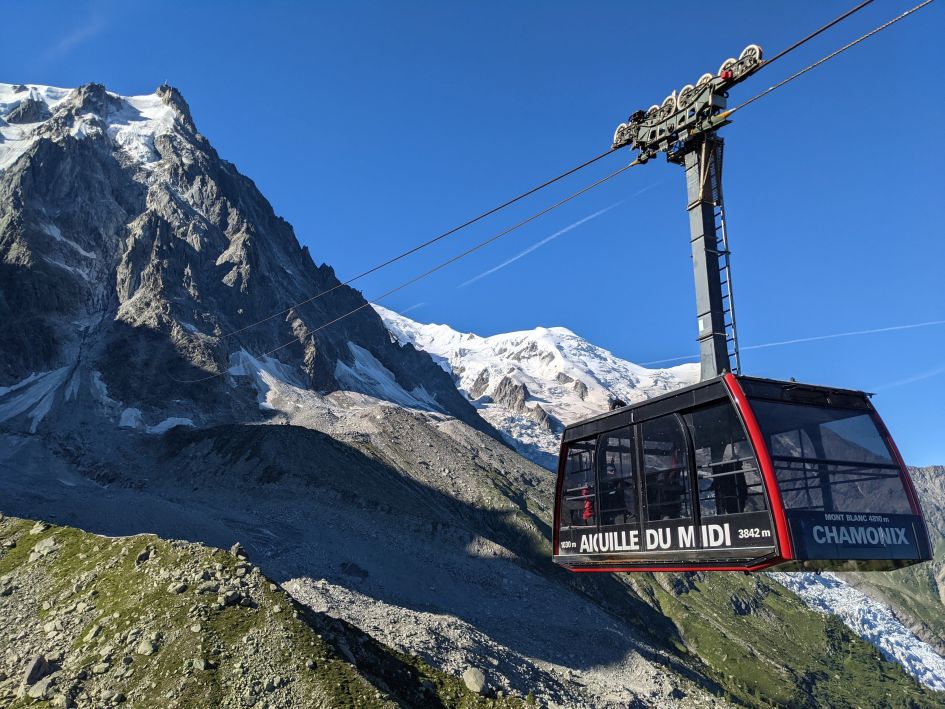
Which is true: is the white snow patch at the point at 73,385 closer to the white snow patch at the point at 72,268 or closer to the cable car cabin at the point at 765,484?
the white snow patch at the point at 72,268

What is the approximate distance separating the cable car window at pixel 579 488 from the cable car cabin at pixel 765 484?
4.96 feet

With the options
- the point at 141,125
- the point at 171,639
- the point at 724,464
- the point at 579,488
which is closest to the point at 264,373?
the point at 141,125

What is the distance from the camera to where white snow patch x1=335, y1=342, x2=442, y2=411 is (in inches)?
5758

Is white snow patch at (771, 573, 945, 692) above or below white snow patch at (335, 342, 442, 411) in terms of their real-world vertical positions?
below

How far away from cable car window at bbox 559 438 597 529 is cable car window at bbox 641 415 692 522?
208 centimetres

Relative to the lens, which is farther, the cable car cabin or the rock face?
the rock face

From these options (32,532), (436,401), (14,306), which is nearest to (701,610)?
(436,401)

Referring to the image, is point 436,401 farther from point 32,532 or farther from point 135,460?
point 32,532

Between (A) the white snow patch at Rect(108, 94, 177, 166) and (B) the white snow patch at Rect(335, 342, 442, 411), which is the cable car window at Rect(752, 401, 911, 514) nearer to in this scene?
(B) the white snow patch at Rect(335, 342, 442, 411)

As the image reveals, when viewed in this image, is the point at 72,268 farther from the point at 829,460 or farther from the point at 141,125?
the point at 829,460

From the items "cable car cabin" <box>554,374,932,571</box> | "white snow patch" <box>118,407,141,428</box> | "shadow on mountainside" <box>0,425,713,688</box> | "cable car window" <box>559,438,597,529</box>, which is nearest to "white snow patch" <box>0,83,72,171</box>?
"white snow patch" <box>118,407,141,428</box>

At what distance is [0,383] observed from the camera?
317 feet

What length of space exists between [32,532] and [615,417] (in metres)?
26.1

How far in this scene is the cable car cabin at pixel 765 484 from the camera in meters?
11.6
